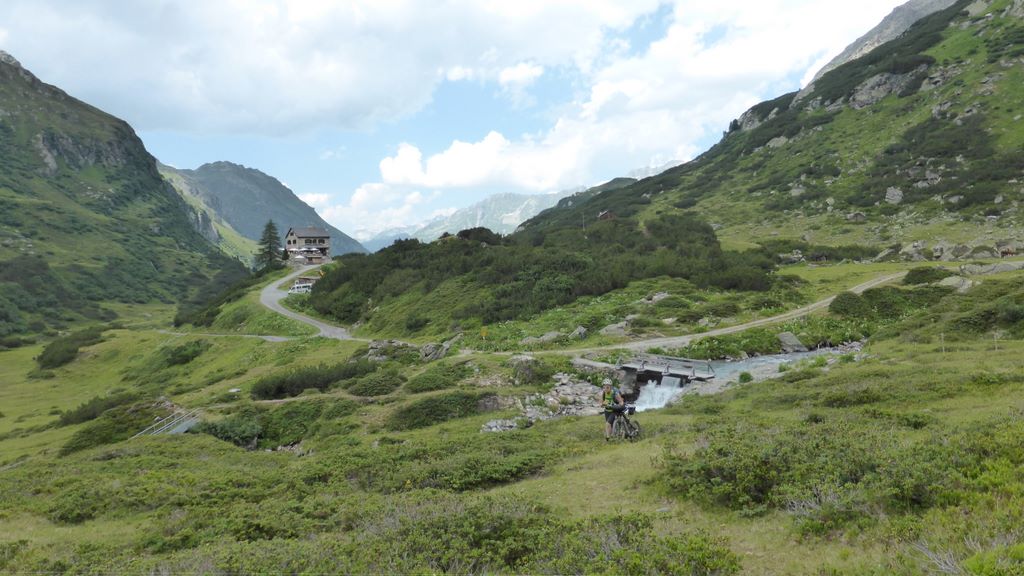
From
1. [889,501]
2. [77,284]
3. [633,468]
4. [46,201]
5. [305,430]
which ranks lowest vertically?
[305,430]

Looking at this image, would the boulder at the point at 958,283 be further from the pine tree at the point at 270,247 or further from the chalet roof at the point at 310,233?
the chalet roof at the point at 310,233

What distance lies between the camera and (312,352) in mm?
52125

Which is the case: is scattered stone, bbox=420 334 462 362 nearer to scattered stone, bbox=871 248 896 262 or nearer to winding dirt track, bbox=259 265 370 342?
winding dirt track, bbox=259 265 370 342

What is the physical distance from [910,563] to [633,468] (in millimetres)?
8117

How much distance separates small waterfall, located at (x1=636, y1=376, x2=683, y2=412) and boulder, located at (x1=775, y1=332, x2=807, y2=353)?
11320 millimetres

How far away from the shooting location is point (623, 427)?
19078 mm

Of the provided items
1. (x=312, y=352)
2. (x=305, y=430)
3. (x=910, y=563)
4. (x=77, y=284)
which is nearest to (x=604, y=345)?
(x=305, y=430)

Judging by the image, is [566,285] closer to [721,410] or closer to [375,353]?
[375,353]

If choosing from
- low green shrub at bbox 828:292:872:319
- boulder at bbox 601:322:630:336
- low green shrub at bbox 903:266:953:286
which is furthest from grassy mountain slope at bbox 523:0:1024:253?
boulder at bbox 601:322:630:336

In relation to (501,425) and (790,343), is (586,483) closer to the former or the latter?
(501,425)

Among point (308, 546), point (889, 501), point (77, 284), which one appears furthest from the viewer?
point (77, 284)

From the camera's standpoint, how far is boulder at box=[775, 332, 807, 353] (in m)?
37.6

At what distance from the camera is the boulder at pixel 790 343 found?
37.6 m

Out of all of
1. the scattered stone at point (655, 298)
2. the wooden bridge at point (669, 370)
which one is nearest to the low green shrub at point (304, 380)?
the wooden bridge at point (669, 370)
